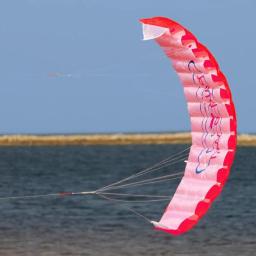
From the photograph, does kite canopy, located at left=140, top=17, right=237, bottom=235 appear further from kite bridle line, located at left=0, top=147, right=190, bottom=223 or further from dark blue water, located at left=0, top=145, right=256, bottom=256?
dark blue water, located at left=0, top=145, right=256, bottom=256

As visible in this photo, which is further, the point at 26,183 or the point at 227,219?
the point at 26,183

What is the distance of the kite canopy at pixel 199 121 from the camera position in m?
25.7

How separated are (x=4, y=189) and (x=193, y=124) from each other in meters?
54.9

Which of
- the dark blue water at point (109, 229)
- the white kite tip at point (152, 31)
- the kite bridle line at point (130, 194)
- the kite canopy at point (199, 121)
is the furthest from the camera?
the dark blue water at point (109, 229)

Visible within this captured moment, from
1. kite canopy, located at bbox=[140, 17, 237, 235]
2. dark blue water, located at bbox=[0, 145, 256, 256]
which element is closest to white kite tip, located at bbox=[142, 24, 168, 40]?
kite canopy, located at bbox=[140, 17, 237, 235]

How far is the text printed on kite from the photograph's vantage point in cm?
2570

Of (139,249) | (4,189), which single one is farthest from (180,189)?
(4,189)

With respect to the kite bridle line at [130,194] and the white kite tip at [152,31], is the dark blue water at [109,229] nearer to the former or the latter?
the kite bridle line at [130,194]

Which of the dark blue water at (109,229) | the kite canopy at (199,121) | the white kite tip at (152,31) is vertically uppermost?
the white kite tip at (152,31)

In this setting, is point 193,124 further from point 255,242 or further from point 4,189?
point 4,189

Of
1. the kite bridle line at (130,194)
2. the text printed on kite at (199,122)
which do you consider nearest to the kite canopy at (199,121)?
the text printed on kite at (199,122)

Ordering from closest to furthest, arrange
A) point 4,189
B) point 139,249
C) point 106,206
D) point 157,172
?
1. point 139,249
2. point 106,206
3. point 4,189
4. point 157,172

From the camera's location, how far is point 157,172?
117875 millimetres

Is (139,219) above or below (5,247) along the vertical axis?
below
